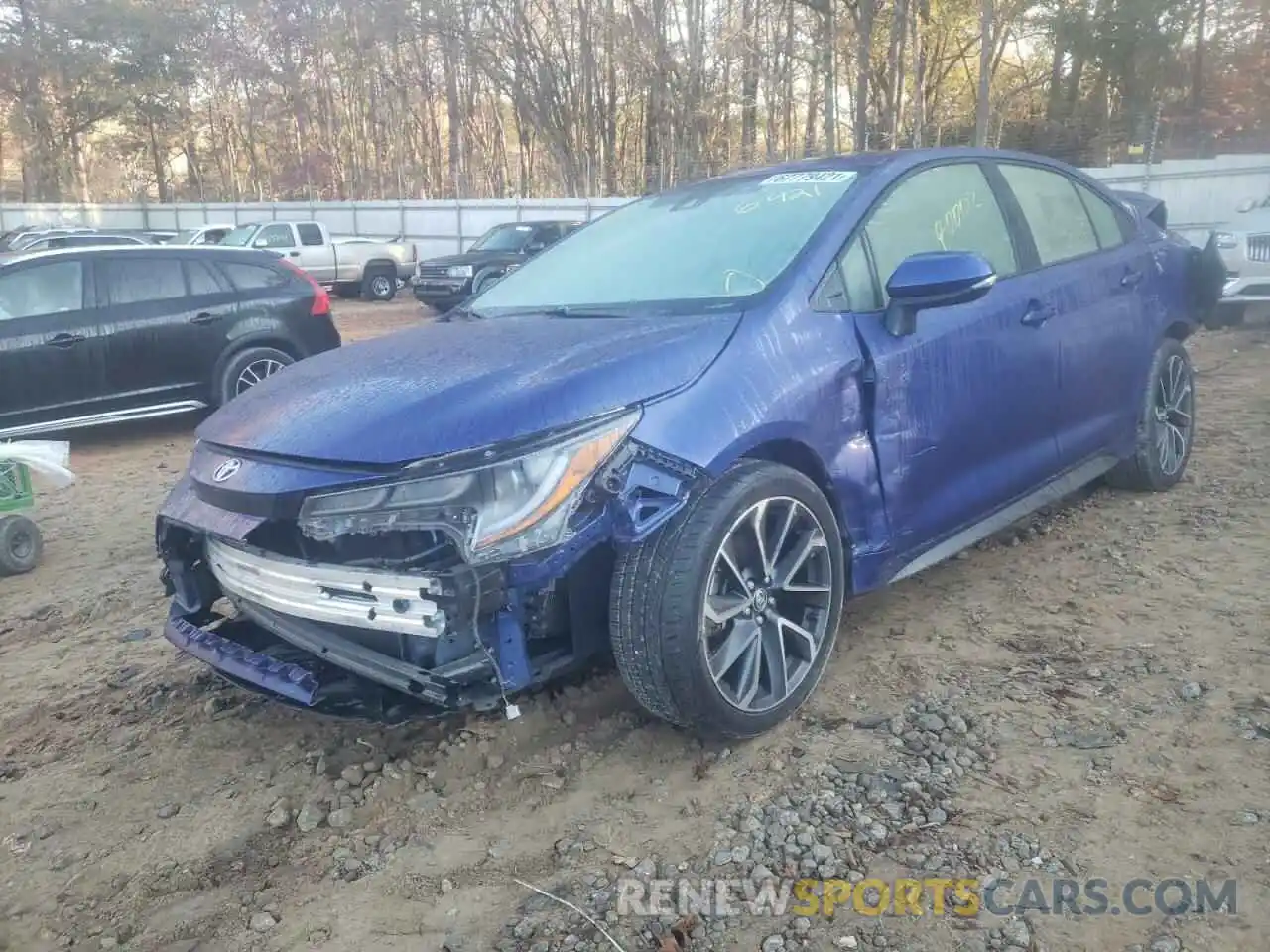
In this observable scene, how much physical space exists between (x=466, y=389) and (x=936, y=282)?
1455 mm

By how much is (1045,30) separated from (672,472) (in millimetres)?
28235

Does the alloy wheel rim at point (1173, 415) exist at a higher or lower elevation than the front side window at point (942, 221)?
lower

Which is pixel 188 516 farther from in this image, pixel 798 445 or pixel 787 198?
pixel 787 198

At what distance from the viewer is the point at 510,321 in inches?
142

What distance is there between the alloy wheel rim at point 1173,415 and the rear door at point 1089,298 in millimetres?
260

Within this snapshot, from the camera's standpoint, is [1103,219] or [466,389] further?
[1103,219]

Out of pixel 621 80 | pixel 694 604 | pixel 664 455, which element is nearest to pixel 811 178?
pixel 664 455

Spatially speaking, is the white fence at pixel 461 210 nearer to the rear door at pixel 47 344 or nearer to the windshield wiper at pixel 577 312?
the rear door at pixel 47 344

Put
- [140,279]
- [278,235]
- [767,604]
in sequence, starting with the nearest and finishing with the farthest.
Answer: [767,604] < [140,279] < [278,235]

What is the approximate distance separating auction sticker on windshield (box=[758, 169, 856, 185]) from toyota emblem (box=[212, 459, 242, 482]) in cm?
210

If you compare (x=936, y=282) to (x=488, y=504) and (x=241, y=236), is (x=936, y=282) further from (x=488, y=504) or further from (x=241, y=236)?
(x=241, y=236)

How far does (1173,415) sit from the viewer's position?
511 cm

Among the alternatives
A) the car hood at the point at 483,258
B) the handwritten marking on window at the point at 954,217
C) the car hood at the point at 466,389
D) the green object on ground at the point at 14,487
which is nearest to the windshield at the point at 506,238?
the car hood at the point at 483,258

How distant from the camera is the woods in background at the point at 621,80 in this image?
23.8 metres
